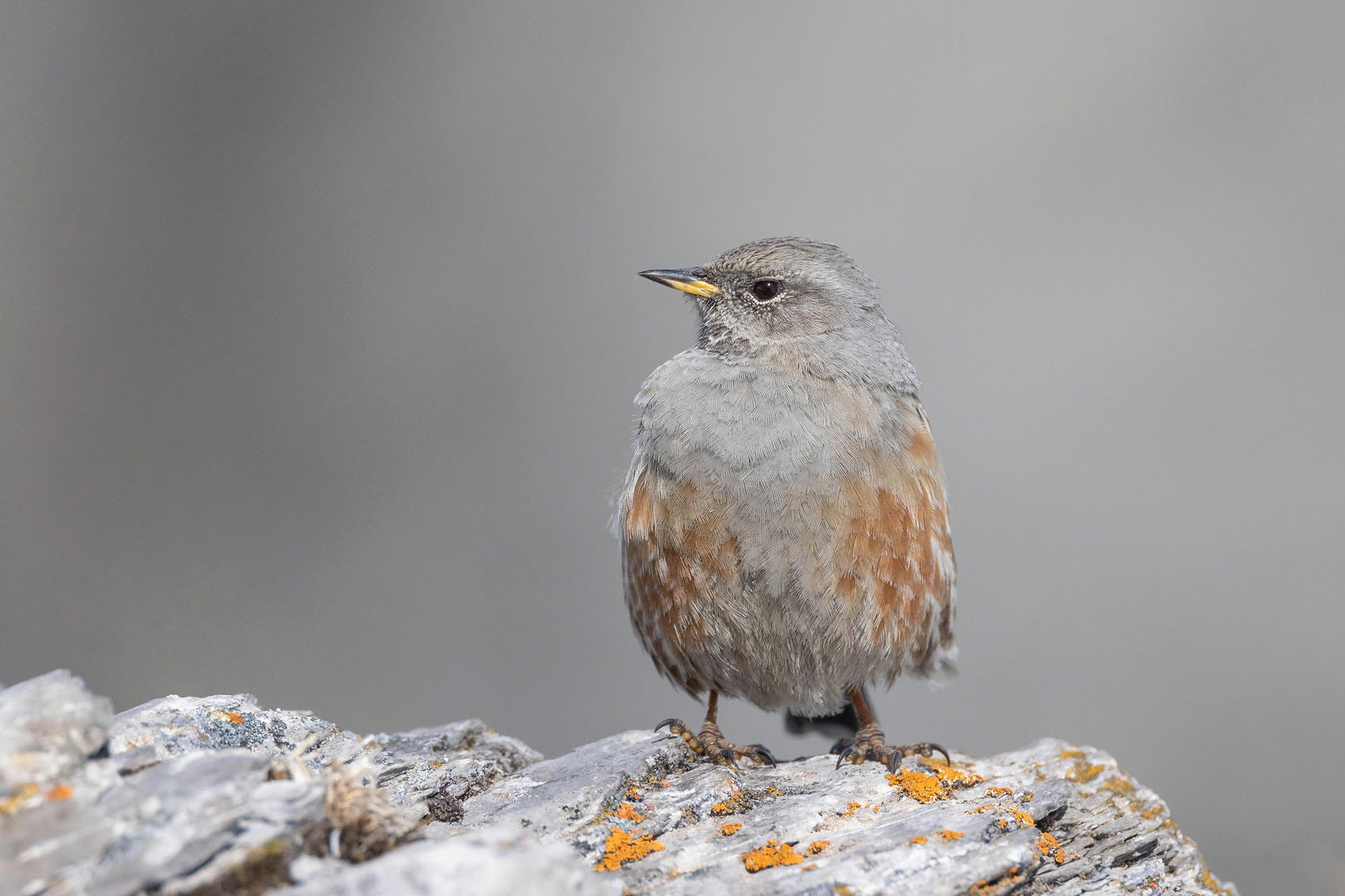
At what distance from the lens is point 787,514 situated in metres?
3.90

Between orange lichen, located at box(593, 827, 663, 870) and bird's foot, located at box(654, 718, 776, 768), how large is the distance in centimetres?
88

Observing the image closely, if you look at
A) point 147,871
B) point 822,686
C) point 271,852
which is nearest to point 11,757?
point 147,871

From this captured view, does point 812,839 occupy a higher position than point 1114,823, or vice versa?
point 812,839

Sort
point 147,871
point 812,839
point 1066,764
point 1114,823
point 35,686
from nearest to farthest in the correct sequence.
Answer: point 147,871, point 35,686, point 812,839, point 1114,823, point 1066,764

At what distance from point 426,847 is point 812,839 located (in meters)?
1.57

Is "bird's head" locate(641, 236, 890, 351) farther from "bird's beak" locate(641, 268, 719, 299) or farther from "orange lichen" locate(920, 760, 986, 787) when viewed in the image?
"orange lichen" locate(920, 760, 986, 787)

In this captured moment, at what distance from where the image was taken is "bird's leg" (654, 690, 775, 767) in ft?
13.2

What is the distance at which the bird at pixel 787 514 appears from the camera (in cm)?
394

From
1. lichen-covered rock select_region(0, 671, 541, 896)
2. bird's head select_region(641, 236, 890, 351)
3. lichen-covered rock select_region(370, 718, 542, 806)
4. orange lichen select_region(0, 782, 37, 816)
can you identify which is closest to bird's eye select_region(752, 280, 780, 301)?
bird's head select_region(641, 236, 890, 351)

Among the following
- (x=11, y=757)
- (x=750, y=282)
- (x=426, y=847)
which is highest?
(x=750, y=282)

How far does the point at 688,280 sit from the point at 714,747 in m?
2.31

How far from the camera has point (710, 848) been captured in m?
3.10

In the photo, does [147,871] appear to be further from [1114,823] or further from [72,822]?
[1114,823]

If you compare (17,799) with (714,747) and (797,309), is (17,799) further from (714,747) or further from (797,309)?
(797,309)
